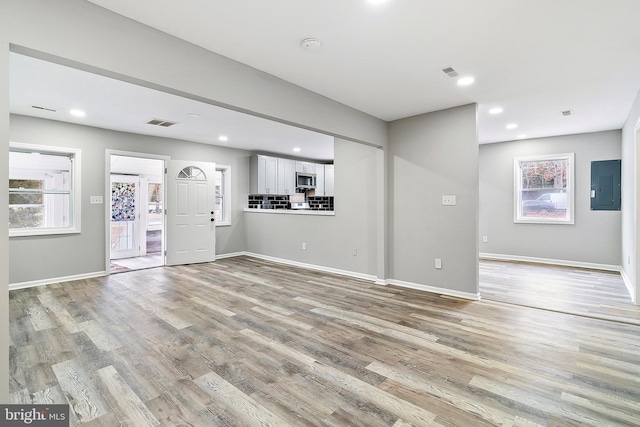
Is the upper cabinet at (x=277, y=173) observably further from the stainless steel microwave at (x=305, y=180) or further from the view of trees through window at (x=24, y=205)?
the view of trees through window at (x=24, y=205)

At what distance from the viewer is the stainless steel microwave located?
28.3 feet

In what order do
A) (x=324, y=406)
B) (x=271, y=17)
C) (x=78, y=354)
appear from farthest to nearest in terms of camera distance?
(x=78, y=354)
(x=271, y=17)
(x=324, y=406)

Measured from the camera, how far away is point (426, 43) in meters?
2.53

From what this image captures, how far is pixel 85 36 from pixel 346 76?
2.17 m

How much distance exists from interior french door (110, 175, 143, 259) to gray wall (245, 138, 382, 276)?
13.5 ft

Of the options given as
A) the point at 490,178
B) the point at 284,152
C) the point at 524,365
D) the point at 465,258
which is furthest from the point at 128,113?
the point at 490,178

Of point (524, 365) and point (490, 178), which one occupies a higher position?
point (490, 178)

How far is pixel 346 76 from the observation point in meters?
3.16

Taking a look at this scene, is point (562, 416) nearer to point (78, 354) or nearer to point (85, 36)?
point (78, 354)

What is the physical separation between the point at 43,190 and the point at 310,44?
4.93 meters

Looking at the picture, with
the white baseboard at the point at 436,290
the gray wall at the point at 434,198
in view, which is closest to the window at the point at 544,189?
the gray wall at the point at 434,198

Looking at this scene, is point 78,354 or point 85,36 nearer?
point 85,36

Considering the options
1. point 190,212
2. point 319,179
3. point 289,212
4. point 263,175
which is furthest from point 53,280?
point 319,179

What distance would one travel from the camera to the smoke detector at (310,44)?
2.48 metres
